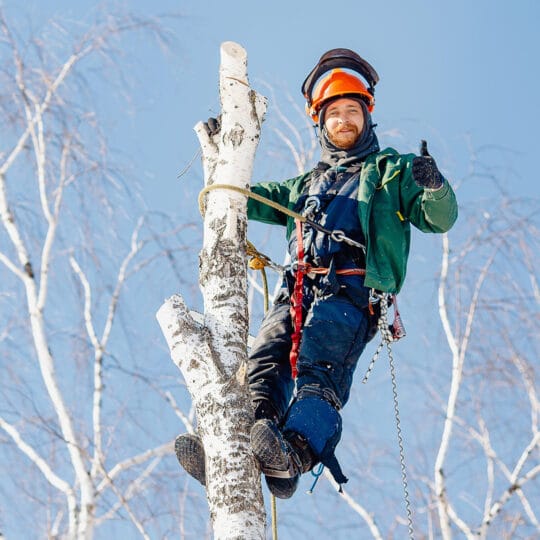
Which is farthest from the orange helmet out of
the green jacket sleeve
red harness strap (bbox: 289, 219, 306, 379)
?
red harness strap (bbox: 289, 219, 306, 379)

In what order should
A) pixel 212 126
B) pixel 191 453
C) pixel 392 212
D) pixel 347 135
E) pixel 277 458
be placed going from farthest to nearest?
pixel 347 135
pixel 392 212
pixel 212 126
pixel 191 453
pixel 277 458

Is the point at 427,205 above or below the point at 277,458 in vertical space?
above

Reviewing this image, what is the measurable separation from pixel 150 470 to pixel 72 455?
683 millimetres

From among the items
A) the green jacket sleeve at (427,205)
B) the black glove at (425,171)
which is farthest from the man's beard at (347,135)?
the black glove at (425,171)

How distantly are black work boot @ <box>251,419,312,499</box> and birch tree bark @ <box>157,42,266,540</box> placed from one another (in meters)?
0.04

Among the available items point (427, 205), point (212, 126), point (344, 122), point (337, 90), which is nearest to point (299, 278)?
point (427, 205)

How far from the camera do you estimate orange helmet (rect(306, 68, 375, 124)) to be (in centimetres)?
468

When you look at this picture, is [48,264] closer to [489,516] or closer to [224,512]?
[489,516]

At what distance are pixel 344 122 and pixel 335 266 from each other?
76cm

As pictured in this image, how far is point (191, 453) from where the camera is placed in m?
3.42

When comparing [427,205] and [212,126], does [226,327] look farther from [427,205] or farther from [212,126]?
Result: [427,205]

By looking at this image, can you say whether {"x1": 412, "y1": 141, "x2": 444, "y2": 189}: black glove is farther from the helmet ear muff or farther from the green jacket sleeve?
the helmet ear muff

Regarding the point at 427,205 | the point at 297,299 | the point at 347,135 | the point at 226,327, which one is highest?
the point at 347,135

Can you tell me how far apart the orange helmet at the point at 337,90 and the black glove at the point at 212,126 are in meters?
0.88
